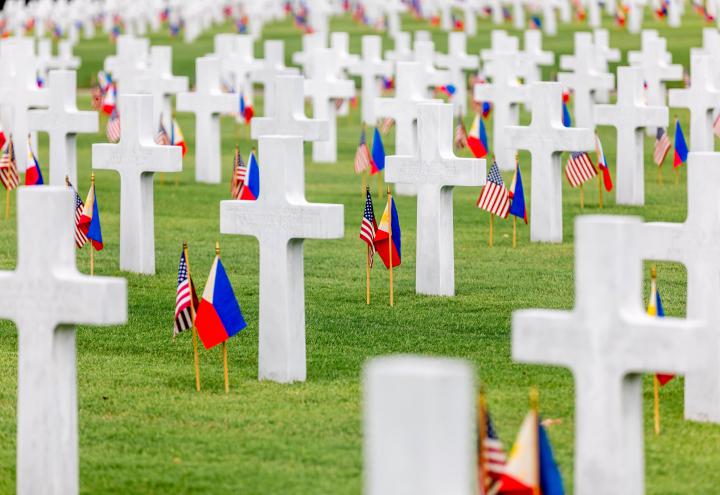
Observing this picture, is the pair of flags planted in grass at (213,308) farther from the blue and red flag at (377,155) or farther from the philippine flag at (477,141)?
the philippine flag at (477,141)

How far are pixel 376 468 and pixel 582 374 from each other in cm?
185

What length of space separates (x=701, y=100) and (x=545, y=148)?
5096 millimetres

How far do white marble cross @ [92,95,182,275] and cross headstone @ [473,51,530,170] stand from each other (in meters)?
8.73

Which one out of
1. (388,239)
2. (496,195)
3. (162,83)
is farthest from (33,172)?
(162,83)

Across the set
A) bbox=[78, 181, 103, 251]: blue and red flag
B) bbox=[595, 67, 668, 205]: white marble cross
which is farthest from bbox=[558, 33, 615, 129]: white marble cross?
bbox=[78, 181, 103, 251]: blue and red flag

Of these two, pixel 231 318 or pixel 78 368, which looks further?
pixel 78 368

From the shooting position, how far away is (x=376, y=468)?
588 cm

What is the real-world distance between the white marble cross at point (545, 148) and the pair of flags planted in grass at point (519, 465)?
423 inches

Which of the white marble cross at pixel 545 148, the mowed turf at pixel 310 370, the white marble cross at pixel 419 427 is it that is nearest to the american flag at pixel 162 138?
the mowed turf at pixel 310 370

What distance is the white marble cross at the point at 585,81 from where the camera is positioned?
26.4 meters

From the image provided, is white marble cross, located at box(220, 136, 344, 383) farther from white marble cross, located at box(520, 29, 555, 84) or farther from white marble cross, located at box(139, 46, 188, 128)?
white marble cross, located at box(520, 29, 555, 84)

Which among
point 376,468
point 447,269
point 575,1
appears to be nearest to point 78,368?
Answer: point 447,269

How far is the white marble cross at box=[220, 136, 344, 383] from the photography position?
11.2 metres

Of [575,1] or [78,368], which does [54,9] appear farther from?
[78,368]
